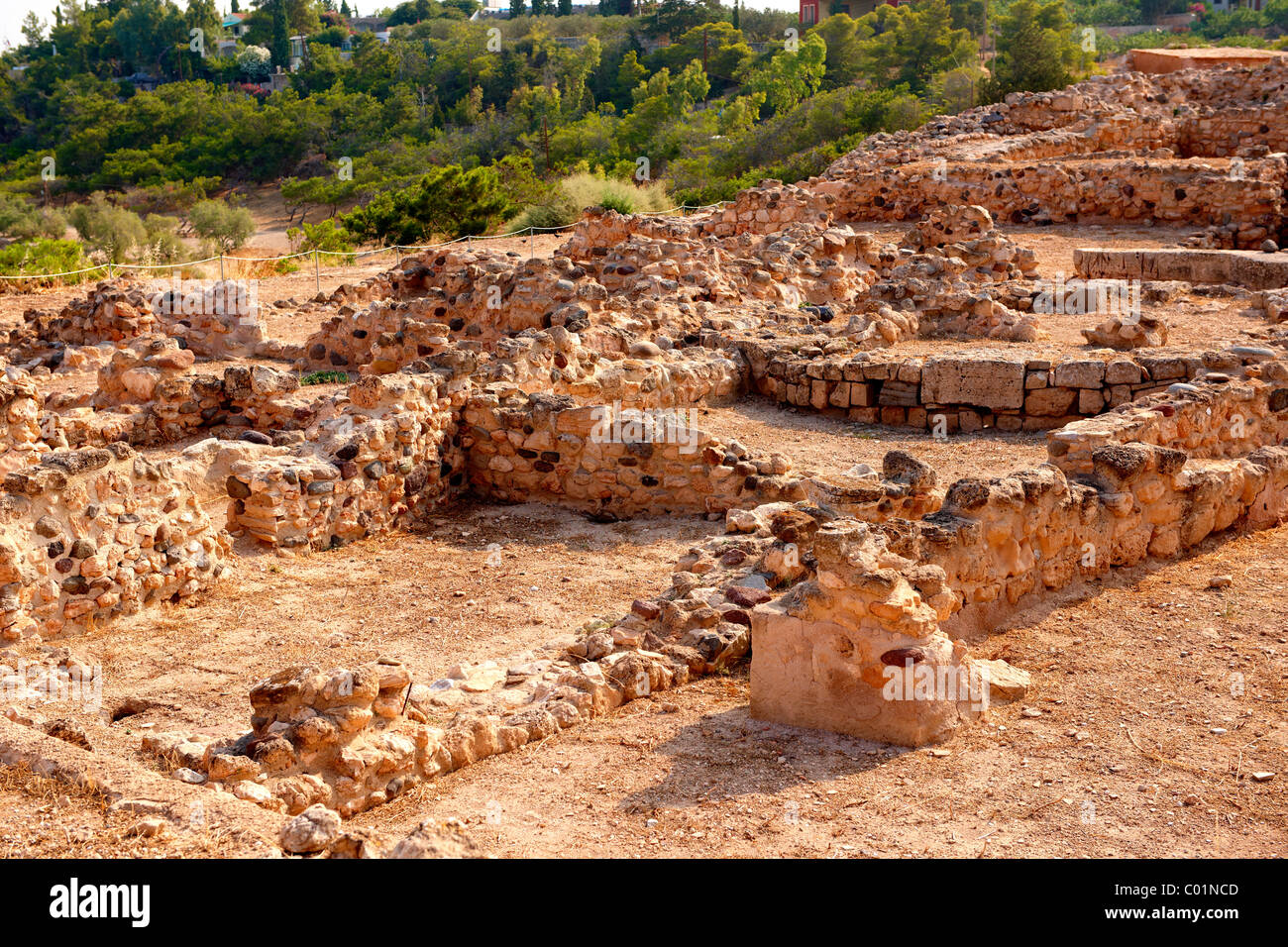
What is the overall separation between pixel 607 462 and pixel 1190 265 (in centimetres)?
1015

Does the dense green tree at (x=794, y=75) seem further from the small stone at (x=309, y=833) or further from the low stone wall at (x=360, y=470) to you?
the small stone at (x=309, y=833)

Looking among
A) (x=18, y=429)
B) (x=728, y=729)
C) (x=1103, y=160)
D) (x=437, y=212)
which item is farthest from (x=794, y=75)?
(x=728, y=729)

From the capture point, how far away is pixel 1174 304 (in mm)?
14297

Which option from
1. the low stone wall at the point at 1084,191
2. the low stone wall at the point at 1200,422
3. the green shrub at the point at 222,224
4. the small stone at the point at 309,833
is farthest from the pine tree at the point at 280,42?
the small stone at the point at 309,833

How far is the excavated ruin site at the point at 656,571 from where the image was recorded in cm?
472

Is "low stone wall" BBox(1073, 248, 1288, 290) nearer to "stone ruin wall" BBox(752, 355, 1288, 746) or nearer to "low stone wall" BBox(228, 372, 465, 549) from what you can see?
"stone ruin wall" BBox(752, 355, 1288, 746)

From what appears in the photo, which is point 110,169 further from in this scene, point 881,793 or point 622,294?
point 881,793

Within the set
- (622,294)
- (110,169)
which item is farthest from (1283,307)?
(110,169)

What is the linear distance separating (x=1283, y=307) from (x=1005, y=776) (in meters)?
9.86

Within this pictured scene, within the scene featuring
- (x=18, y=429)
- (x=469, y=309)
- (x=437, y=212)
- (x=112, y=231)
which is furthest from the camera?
(x=112, y=231)

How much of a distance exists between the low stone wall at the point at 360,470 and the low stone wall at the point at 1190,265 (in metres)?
10.3

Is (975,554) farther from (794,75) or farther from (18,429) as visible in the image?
(794,75)

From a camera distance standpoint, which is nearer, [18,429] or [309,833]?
[309,833]

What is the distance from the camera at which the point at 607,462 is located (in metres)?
9.59
